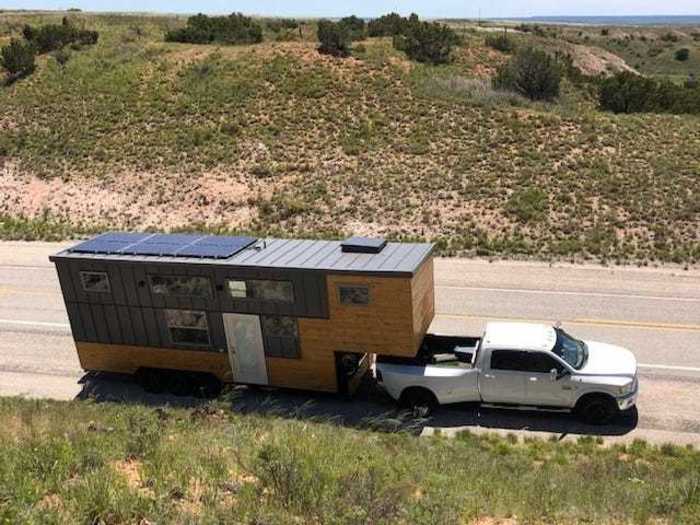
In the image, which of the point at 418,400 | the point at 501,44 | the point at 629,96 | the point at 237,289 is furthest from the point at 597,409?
the point at 501,44

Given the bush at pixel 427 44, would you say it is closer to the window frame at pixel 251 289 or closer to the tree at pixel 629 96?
the tree at pixel 629 96

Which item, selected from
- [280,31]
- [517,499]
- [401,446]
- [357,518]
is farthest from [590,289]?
[280,31]

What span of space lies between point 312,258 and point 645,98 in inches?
1371

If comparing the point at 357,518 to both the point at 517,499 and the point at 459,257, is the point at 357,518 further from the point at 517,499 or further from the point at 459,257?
the point at 459,257

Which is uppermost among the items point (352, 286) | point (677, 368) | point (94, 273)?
point (94, 273)

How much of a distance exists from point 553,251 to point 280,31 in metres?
42.4

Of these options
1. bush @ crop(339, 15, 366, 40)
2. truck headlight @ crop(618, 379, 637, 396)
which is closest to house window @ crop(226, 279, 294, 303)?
truck headlight @ crop(618, 379, 637, 396)

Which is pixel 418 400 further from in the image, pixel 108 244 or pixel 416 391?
pixel 108 244

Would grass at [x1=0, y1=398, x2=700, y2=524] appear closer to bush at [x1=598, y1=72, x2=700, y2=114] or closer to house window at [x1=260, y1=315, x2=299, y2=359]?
house window at [x1=260, y1=315, x2=299, y2=359]

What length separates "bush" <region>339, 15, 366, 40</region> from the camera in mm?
50938

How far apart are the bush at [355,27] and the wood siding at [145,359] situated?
1506 inches

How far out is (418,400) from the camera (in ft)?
47.5

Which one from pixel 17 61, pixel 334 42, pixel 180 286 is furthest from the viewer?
pixel 17 61

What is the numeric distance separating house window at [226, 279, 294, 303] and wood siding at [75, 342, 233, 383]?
1.63m
